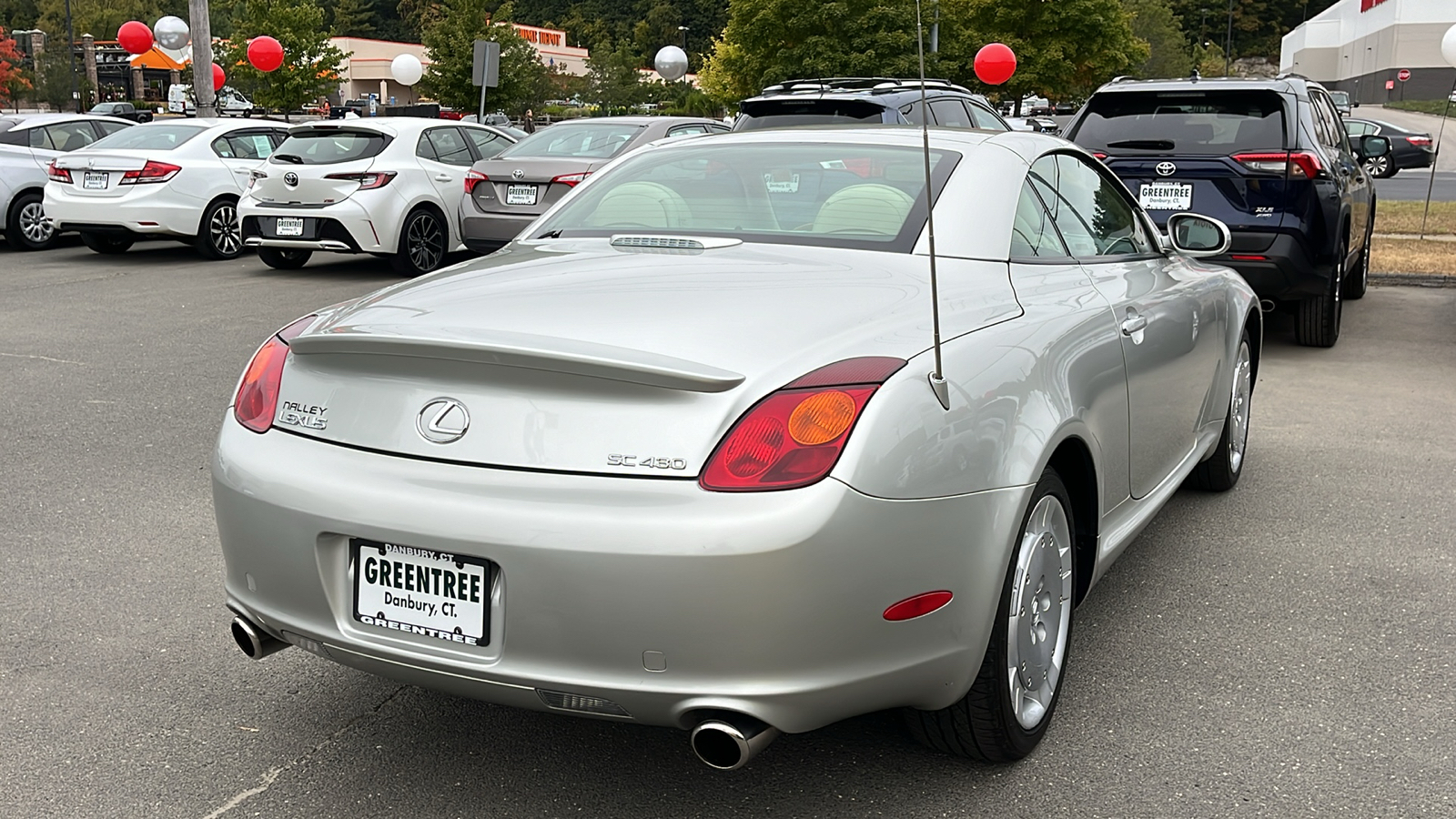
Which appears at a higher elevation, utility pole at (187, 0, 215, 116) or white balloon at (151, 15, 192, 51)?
white balloon at (151, 15, 192, 51)

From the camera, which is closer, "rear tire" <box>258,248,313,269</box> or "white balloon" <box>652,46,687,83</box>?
"rear tire" <box>258,248,313,269</box>

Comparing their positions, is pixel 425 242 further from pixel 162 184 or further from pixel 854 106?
pixel 854 106

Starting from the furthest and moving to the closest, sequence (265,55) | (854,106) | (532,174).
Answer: (265,55) → (532,174) → (854,106)

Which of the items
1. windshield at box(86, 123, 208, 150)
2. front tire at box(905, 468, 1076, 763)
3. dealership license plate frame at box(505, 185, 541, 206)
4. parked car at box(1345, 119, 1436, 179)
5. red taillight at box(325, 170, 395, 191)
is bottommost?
parked car at box(1345, 119, 1436, 179)

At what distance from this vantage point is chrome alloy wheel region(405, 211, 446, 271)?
1273cm

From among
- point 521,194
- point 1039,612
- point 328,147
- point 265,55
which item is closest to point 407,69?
point 265,55

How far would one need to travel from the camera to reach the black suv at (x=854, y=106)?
10.9 m

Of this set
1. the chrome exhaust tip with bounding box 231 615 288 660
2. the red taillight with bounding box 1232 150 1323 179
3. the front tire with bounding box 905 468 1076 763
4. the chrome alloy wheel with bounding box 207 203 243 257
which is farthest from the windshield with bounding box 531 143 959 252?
the chrome alloy wheel with bounding box 207 203 243 257

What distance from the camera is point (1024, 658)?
3068 millimetres

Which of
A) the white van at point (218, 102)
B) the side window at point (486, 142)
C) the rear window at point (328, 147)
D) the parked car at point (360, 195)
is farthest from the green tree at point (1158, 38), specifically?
the rear window at point (328, 147)

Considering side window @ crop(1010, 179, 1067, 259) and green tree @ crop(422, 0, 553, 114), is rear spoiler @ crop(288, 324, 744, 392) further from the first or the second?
green tree @ crop(422, 0, 553, 114)

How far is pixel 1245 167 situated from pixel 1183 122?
0.53 m

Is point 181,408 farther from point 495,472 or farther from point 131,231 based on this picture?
point 131,231

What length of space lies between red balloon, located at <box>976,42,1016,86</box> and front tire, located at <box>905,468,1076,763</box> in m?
24.6
